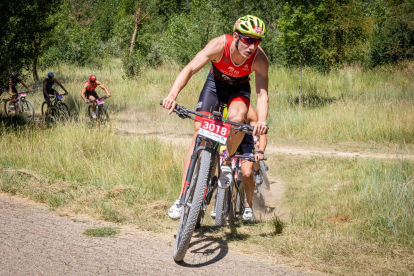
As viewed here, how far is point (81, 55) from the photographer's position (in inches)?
1364

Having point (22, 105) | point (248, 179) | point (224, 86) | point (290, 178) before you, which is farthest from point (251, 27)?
point (22, 105)

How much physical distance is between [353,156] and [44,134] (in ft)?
21.9

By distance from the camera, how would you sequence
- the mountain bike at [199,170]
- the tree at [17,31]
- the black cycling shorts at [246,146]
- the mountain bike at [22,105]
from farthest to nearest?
1. the mountain bike at [22,105]
2. the tree at [17,31]
3. the black cycling shorts at [246,146]
4. the mountain bike at [199,170]

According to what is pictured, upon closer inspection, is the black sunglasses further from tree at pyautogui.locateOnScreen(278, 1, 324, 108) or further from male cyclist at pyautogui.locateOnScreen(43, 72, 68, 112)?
male cyclist at pyautogui.locateOnScreen(43, 72, 68, 112)

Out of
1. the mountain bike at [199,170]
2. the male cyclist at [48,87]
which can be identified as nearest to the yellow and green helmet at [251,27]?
the mountain bike at [199,170]

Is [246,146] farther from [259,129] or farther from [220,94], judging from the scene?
[259,129]

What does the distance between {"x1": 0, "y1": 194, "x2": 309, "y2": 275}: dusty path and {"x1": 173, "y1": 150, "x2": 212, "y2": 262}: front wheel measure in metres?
0.18

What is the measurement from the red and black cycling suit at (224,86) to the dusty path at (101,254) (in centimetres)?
142

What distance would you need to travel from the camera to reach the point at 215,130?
13.1 feet

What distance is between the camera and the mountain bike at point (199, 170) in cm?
379

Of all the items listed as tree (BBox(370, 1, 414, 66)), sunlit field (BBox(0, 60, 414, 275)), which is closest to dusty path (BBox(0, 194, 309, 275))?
sunlit field (BBox(0, 60, 414, 275))

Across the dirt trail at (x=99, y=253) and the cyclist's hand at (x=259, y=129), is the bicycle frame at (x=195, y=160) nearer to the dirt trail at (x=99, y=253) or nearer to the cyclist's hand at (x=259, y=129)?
the cyclist's hand at (x=259, y=129)

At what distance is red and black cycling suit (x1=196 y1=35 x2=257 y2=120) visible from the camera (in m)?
4.72

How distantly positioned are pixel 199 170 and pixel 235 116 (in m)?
0.90
